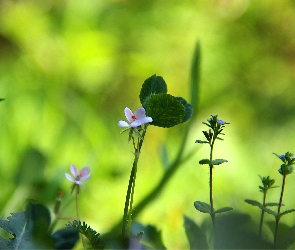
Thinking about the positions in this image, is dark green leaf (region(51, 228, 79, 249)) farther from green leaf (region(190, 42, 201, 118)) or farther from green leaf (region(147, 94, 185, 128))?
green leaf (region(190, 42, 201, 118))

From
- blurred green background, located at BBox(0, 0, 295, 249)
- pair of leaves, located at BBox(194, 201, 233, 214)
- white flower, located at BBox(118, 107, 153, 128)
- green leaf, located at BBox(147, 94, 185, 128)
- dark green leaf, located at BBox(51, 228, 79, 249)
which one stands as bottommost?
dark green leaf, located at BBox(51, 228, 79, 249)

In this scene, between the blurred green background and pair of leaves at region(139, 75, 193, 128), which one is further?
the blurred green background

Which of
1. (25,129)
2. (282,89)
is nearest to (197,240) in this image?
(25,129)

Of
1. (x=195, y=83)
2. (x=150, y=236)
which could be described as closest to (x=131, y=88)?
(x=195, y=83)

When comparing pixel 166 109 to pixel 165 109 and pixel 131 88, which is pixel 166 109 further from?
pixel 131 88

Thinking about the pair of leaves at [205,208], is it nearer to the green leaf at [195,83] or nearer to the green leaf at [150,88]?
the green leaf at [150,88]

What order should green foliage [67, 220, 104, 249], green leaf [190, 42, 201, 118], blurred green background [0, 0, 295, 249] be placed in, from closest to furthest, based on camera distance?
green foliage [67, 220, 104, 249] < green leaf [190, 42, 201, 118] < blurred green background [0, 0, 295, 249]

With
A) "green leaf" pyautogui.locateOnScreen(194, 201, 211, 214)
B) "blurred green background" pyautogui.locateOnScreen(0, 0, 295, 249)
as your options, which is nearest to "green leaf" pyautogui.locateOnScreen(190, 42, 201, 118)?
"blurred green background" pyautogui.locateOnScreen(0, 0, 295, 249)
